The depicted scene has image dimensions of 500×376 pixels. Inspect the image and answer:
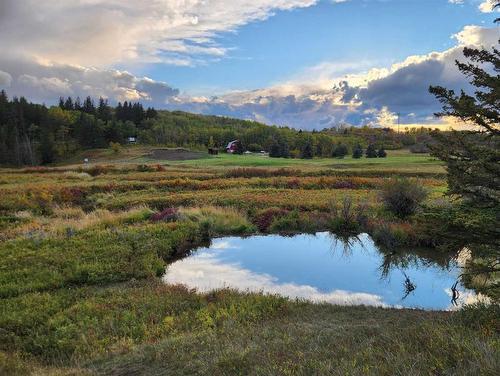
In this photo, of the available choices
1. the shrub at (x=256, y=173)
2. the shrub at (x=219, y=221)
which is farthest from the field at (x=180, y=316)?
the shrub at (x=256, y=173)

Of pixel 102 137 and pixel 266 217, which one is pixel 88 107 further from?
pixel 266 217

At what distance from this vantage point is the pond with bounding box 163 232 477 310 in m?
15.8

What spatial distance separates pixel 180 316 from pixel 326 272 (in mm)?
9032

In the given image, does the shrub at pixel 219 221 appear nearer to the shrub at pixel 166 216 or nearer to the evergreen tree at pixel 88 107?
the shrub at pixel 166 216

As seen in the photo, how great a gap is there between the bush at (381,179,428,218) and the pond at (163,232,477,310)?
5.03 metres

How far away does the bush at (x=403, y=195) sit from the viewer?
28109 millimetres

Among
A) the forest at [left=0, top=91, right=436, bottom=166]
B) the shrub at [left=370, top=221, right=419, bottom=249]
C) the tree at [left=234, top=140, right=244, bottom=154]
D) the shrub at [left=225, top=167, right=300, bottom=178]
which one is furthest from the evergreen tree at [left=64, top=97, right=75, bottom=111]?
the shrub at [left=370, top=221, right=419, bottom=249]

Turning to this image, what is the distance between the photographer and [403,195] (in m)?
28.5

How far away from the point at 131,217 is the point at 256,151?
389 feet

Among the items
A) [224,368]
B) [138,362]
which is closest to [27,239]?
[138,362]

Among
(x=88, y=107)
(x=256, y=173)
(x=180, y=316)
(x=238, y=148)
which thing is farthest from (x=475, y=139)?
(x=88, y=107)

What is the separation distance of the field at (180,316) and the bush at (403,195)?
0.87 m

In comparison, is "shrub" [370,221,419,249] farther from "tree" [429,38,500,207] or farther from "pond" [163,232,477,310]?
"tree" [429,38,500,207]

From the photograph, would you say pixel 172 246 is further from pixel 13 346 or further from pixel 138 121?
pixel 138 121
